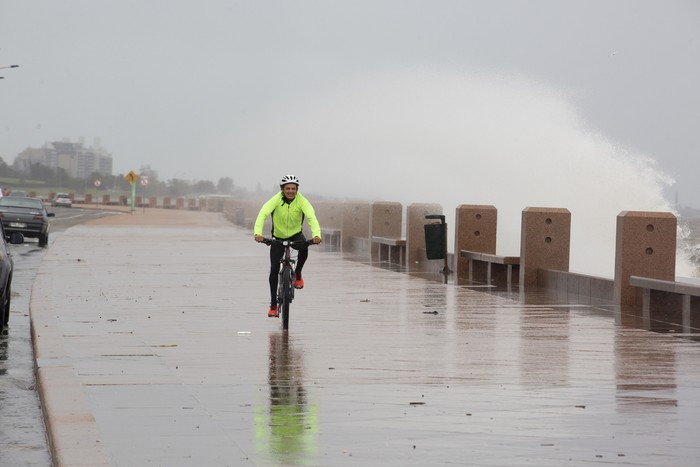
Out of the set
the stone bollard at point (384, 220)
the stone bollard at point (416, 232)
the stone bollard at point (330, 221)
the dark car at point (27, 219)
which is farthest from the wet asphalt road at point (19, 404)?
the dark car at point (27, 219)

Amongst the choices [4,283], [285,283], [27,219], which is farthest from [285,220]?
[27,219]

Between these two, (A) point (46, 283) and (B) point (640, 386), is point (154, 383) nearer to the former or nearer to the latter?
(B) point (640, 386)

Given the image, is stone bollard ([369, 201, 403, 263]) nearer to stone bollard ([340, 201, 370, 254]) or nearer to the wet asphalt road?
stone bollard ([340, 201, 370, 254])

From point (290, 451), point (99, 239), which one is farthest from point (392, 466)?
point (99, 239)

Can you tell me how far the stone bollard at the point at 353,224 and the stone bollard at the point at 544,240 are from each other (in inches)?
620

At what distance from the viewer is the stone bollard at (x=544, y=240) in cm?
2133

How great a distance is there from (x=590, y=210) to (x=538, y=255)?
25.0 metres

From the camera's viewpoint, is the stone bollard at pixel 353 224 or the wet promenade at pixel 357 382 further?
the stone bollard at pixel 353 224

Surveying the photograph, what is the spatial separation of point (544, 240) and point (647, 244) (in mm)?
4056

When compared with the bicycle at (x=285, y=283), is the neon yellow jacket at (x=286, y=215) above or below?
above

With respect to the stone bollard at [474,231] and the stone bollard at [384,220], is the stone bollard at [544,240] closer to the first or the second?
the stone bollard at [474,231]

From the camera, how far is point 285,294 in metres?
15.1

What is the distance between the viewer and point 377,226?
113 ft

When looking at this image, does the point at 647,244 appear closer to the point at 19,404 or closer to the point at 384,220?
the point at 19,404
